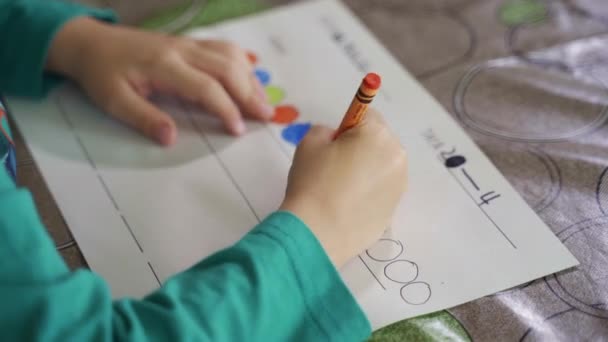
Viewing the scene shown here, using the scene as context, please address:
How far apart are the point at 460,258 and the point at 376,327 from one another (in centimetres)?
9

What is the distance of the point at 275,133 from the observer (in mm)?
591

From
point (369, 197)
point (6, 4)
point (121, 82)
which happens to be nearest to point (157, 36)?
point (121, 82)

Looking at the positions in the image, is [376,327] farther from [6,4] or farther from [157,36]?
[6,4]

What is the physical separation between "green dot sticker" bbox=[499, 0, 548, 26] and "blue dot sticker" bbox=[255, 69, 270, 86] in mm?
261

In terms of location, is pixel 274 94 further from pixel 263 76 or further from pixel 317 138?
pixel 317 138

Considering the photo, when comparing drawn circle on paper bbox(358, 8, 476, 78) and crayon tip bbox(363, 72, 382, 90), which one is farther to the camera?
drawn circle on paper bbox(358, 8, 476, 78)

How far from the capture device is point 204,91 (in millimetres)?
594

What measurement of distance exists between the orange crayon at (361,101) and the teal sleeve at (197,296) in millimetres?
95

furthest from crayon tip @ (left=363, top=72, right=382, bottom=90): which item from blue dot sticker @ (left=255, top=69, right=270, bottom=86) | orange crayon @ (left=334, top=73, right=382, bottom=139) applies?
blue dot sticker @ (left=255, top=69, right=270, bottom=86)

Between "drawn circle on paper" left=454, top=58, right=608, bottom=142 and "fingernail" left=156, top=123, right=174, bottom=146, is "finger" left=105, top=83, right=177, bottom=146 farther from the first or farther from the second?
"drawn circle on paper" left=454, top=58, right=608, bottom=142

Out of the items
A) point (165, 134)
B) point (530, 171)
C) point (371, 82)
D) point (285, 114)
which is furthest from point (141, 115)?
point (530, 171)

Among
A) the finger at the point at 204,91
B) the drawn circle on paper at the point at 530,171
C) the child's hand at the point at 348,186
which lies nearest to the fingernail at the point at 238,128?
the finger at the point at 204,91

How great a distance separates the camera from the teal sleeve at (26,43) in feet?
2.06

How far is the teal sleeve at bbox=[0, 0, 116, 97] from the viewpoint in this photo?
2.06 feet
